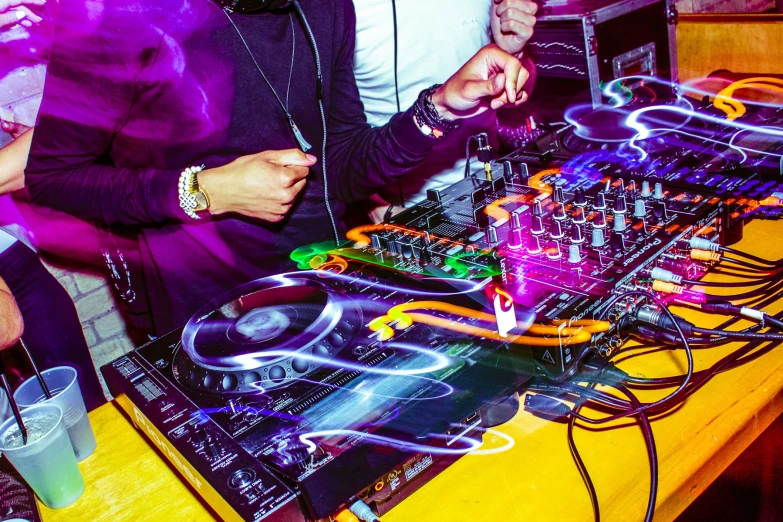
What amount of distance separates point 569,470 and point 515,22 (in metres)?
1.27

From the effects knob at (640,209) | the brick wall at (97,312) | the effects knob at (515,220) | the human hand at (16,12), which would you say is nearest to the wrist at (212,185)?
the effects knob at (515,220)

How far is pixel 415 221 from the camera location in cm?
124

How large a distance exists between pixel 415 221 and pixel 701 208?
1.76ft

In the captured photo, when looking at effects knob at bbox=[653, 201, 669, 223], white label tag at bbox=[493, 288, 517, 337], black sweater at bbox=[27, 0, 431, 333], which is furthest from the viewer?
black sweater at bbox=[27, 0, 431, 333]

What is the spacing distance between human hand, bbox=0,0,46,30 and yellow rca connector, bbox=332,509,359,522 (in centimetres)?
189

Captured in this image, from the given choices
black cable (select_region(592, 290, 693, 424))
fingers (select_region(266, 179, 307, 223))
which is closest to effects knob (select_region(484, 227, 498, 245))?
black cable (select_region(592, 290, 693, 424))

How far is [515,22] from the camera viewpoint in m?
1.69

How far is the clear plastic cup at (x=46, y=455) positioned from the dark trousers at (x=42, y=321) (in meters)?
1.12

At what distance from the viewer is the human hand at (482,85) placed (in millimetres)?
1288

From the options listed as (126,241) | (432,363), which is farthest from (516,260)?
(126,241)

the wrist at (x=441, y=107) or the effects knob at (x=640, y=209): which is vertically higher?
the wrist at (x=441, y=107)

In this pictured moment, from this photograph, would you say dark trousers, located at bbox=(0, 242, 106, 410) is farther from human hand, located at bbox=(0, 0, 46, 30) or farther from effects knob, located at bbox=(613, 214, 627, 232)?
effects knob, located at bbox=(613, 214, 627, 232)

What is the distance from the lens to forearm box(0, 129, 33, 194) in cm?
163

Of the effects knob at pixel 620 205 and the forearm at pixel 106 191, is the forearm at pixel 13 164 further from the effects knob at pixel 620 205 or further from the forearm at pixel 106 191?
the effects knob at pixel 620 205
